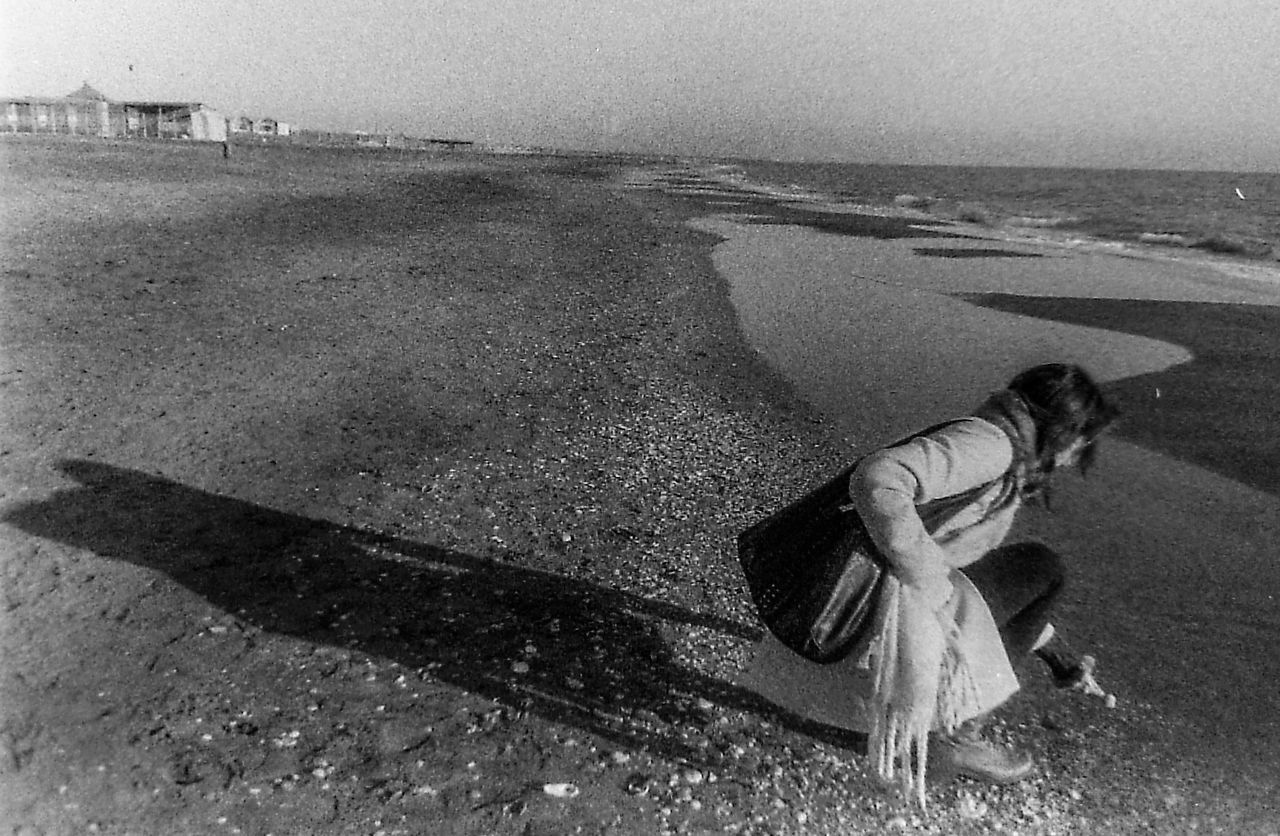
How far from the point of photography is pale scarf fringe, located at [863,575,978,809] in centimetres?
270

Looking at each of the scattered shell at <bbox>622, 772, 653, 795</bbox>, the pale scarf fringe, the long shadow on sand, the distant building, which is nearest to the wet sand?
the long shadow on sand

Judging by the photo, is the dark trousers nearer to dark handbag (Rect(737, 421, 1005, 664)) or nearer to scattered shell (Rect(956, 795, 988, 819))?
dark handbag (Rect(737, 421, 1005, 664))

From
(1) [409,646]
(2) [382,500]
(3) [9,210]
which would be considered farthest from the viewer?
(3) [9,210]

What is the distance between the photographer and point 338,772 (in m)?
3.09

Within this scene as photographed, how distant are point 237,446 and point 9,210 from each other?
11445mm

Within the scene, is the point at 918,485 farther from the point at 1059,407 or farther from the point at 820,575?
the point at 1059,407

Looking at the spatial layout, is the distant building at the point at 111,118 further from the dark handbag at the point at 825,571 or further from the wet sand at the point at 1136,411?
the dark handbag at the point at 825,571

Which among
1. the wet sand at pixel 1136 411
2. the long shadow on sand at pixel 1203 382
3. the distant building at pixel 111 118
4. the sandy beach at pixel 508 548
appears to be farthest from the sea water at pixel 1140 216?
the distant building at pixel 111 118

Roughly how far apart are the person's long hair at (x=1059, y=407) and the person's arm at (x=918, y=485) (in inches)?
9.0

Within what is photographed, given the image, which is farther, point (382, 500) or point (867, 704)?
point (382, 500)

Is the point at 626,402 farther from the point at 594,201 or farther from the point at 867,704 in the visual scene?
the point at 594,201

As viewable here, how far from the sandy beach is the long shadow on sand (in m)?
0.07

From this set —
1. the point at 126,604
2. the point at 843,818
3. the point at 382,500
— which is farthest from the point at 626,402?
the point at 843,818

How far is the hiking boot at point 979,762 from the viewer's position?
3160 mm
